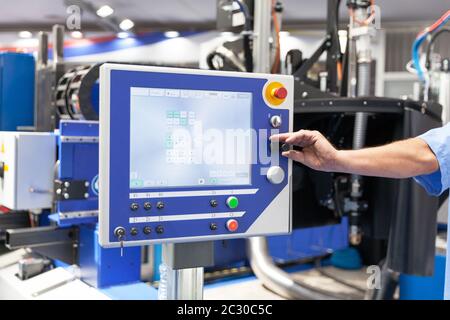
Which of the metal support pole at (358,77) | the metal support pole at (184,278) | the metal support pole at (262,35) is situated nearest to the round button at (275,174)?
the metal support pole at (184,278)

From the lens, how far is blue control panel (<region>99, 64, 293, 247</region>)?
115 cm

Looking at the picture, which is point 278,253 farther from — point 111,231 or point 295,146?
point 111,231

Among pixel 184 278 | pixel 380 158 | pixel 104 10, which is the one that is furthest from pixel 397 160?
pixel 104 10

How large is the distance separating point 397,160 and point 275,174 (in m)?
0.30

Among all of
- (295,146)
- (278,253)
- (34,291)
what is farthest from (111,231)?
(278,253)

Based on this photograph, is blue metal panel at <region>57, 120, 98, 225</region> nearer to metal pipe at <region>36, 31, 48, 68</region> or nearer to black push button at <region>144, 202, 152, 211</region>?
metal pipe at <region>36, 31, 48, 68</region>

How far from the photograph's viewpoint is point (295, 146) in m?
1.38

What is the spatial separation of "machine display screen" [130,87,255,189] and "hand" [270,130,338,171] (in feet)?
0.31

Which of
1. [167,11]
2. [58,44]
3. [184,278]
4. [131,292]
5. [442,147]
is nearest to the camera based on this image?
[442,147]

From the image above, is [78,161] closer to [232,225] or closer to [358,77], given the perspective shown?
[232,225]

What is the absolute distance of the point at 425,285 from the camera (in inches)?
119

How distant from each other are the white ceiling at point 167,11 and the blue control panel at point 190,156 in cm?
69
